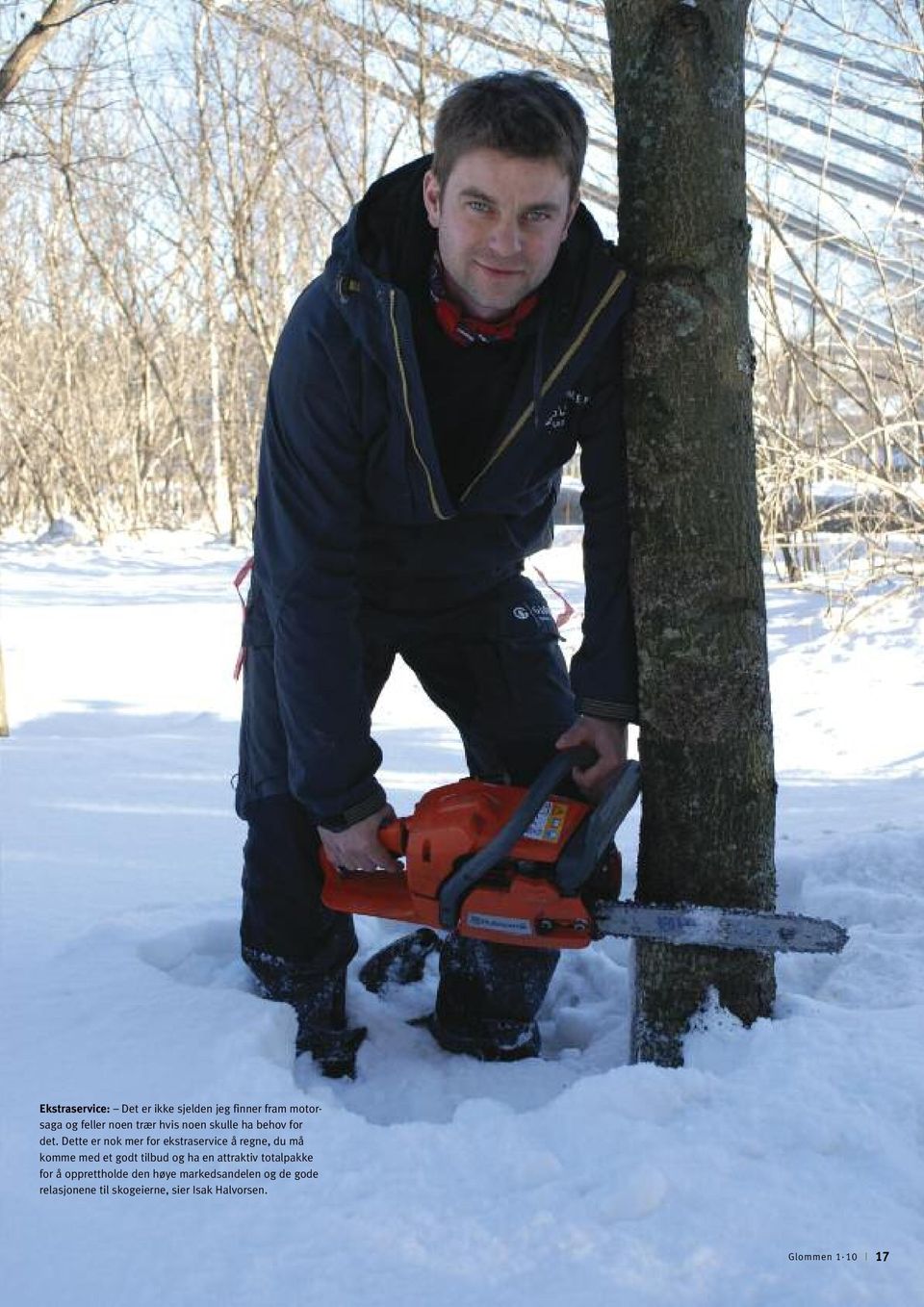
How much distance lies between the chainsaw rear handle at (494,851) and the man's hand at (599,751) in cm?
12

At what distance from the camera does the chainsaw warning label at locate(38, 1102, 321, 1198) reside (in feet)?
5.08

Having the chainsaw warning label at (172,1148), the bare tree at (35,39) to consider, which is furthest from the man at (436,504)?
the bare tree at (35,39)

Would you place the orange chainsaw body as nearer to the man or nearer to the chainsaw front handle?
the chainsaw front handle

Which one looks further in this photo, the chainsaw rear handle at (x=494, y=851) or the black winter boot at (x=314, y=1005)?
the black winter boot at (x=314, y=1005)

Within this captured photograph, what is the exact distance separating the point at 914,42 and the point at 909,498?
242 cm

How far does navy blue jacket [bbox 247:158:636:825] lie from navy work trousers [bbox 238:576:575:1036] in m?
0.22

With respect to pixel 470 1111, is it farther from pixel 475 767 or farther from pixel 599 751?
pixel 475 767

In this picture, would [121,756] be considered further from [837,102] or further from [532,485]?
[837,102]

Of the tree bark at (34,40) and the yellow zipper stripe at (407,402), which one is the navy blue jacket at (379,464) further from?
the tree bark at (34,40)

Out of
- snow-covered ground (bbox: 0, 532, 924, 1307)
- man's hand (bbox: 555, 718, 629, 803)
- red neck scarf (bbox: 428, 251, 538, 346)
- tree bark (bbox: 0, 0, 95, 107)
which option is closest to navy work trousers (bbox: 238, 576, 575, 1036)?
snow-covered ground (bbox: 0, 532, 924, 1307)

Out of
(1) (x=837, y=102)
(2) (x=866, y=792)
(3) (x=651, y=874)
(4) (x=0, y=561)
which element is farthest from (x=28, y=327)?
(3) (x=651, y=874)

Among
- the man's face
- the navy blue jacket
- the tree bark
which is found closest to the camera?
the man's face

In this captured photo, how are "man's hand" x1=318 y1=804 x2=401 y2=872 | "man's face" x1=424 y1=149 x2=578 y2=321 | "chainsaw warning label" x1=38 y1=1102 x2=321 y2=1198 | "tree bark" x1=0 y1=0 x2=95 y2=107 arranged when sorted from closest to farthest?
"chainsaw warning label" x1=38 y1=1102 x2=321 y2=1198 → "man's face" x1=424 y1=149 x2=578 y2=321 → "man's hand" x1=318 y1=804 x2=401 y2=872 → "tree bark" x1=0 y1=0 x2=95 y2=107

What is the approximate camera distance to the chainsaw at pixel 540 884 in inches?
72.2
